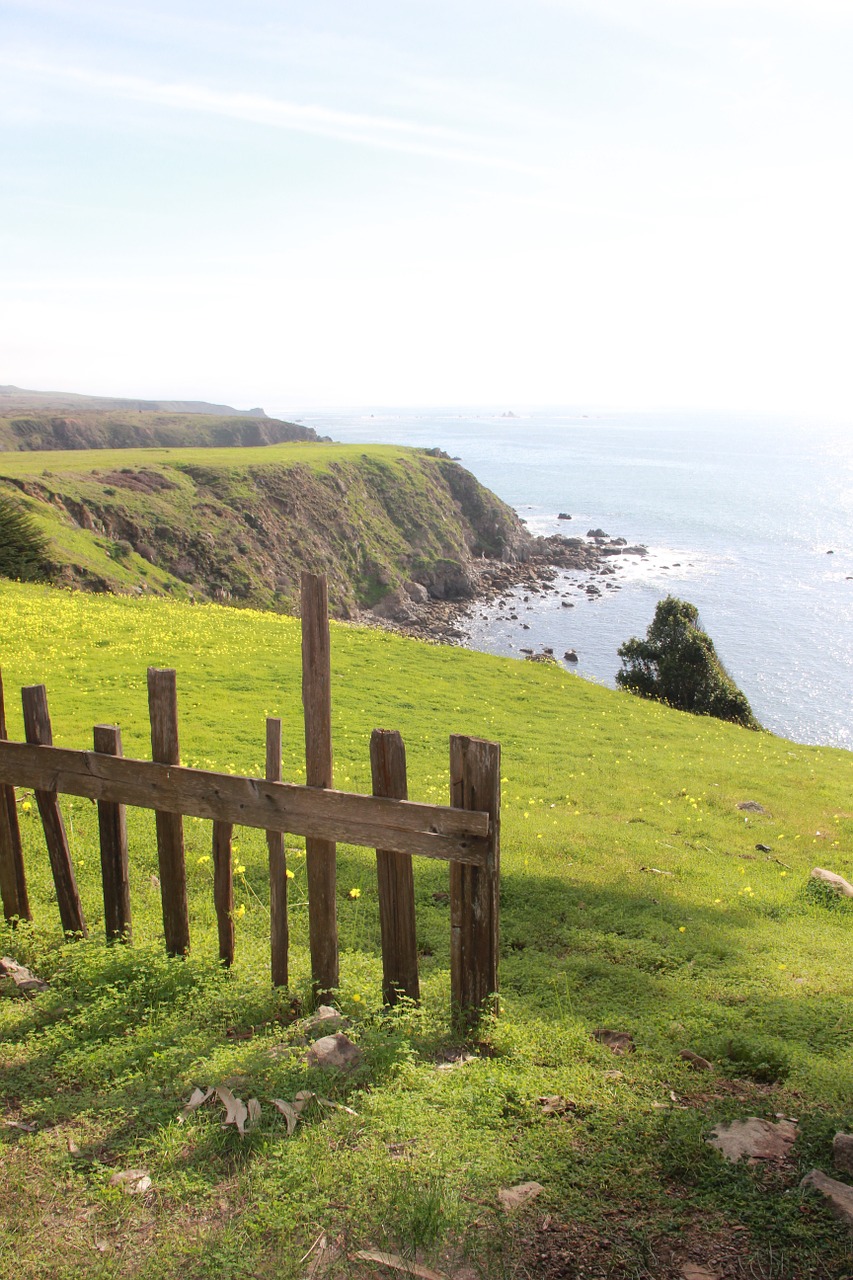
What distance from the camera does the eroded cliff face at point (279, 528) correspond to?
192 ft

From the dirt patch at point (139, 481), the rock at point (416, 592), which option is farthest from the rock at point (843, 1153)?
the rock at point (416, 592)

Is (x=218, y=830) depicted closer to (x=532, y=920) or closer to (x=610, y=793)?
(x=532, y=920)

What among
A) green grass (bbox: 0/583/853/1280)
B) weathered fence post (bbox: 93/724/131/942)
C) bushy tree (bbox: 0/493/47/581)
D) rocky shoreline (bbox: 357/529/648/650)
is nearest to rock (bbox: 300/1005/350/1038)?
green grass (bbox: 0/583/853/1280)

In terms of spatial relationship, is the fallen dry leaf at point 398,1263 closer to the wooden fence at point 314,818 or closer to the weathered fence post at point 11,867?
the wooden fence at point 314,818

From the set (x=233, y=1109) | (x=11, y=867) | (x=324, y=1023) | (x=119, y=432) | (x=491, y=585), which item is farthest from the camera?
(x=119, y=432)

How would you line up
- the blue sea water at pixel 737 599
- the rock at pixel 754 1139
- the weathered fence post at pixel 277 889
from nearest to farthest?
1. the rock at pixel 754 1139
2. the weathered fence post at pixel 277 889
3. the blue sea water at pixel 737 599

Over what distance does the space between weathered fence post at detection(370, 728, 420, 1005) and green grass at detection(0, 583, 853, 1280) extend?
0.27 meters

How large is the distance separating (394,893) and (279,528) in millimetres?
78735

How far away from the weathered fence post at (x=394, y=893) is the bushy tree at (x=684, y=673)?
A: 4158cm

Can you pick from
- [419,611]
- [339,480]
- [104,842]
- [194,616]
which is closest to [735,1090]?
[104,842]

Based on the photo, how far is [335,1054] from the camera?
565 centimetres

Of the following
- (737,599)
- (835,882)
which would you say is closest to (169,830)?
(835,882)

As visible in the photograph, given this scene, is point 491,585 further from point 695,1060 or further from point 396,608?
point 695,1060

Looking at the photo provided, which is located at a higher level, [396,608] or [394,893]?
[394,893]
